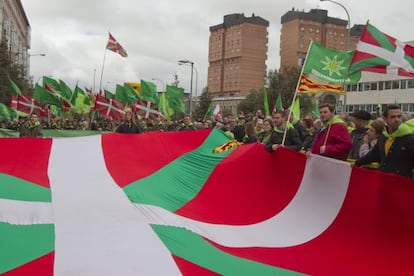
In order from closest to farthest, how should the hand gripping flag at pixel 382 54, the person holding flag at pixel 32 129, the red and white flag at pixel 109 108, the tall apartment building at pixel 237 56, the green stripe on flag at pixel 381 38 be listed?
the hand gripping flag at pixel 382 54
the green stripe on flag at pixel 381 38
the person holding flag at pixel 32 129
the red and white flag at pixel 109 108
the tall apartment building at pixel 237 56

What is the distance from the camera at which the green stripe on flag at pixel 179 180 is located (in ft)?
19.5

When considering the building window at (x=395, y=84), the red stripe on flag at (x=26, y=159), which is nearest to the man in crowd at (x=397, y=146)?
the red stripe on flag at (x=26, y=159)

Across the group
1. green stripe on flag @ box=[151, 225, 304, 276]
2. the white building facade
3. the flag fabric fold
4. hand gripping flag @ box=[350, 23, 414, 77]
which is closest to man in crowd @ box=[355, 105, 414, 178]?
hand gripping flag @ box=[350, 23, 414, 77]

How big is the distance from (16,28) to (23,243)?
95672 millimetres

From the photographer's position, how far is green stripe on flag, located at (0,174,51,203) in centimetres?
547

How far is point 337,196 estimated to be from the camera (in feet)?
17.1

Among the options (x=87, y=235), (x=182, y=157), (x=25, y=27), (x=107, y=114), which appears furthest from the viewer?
(x=25, y=27)

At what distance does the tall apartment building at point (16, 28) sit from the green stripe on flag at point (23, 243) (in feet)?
175

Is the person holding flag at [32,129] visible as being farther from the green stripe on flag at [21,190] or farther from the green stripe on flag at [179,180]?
the green stripe on flag at [21,190]

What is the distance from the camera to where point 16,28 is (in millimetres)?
91625

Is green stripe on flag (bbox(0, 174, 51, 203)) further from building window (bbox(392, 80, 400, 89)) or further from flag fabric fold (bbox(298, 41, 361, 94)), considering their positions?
building window (bbox(392, 80, 400, 89))

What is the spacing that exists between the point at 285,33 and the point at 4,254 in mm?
115908

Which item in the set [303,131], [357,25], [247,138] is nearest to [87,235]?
[303,131]

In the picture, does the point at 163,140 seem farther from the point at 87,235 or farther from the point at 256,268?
the point at 256,268
